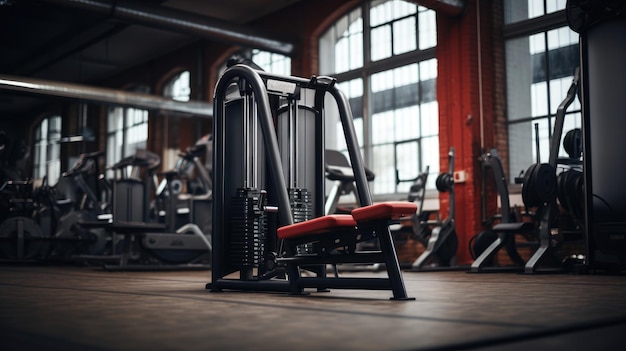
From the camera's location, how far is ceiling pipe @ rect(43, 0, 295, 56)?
9.42 m

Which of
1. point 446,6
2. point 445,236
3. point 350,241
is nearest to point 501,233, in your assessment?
point 445,236

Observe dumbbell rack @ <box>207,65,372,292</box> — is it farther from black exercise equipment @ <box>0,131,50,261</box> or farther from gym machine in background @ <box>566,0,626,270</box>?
black exercise equipment @ <box>0,131,50,261</box>

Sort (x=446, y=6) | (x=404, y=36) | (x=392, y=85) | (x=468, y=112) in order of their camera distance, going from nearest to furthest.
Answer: (x=446, y=6) < (x=468, y=112) < (x=404, y=36) < (x=392, y=85)

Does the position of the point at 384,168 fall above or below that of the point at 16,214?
above

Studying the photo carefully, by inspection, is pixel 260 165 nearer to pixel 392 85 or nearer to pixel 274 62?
pixel 392 85

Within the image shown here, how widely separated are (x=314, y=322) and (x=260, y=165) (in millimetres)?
2018

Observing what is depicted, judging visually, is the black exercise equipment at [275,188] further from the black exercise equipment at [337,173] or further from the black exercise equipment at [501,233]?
the black exercise equipment at [501,233]

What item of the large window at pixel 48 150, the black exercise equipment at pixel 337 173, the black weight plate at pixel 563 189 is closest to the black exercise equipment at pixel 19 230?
the black exercise equipment at pixel 337 173

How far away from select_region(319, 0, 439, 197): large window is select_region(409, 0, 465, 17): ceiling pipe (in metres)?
0.70

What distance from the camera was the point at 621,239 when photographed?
552 centimetres

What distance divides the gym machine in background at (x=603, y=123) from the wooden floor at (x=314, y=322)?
2.30 m

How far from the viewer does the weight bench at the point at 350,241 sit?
10.5 feet

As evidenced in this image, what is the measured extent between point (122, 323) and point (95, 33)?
43.8 ft

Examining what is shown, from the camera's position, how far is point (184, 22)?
10.4 meters
